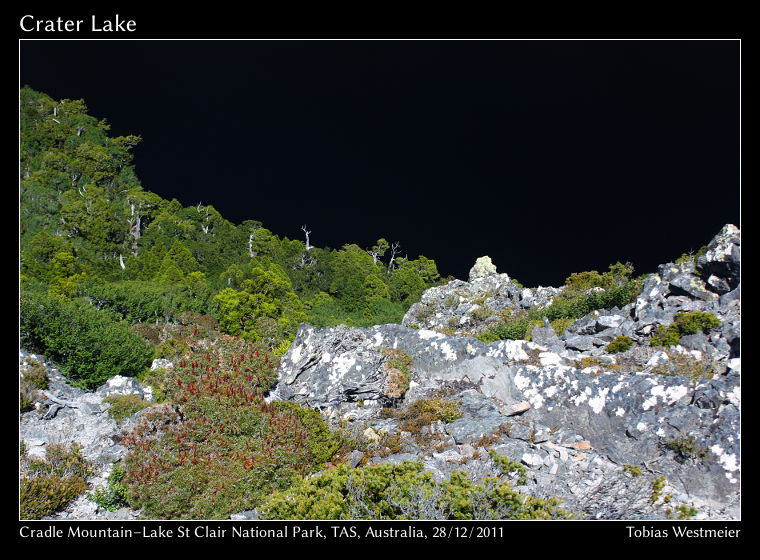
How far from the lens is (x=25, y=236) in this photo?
35.4 meters

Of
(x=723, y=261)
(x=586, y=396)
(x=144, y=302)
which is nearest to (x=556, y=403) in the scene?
(x=586, y=396)

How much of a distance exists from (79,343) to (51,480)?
399 inches

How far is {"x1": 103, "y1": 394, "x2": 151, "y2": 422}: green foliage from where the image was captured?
562 inches

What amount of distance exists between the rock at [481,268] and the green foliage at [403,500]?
34433 millimetres

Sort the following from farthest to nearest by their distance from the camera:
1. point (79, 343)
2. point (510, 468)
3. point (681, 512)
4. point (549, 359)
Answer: point (79, 343) < point (549, 359) < point (510, 468) < point (681, 512)

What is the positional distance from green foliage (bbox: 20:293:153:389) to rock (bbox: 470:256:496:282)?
28.0 meters

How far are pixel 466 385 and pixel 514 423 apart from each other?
2.44m

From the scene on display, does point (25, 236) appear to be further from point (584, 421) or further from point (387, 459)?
point (584, 421)

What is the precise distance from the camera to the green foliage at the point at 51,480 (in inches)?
347

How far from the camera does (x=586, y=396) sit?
36.6ft

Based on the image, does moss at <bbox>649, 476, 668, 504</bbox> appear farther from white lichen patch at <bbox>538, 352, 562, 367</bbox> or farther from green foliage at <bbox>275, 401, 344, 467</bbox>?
green foliage at <bbox>275, 401, 344, 467</bbox>

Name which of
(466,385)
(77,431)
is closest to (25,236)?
(77,431)

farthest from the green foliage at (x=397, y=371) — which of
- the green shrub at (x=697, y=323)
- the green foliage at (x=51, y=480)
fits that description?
the green shrub at (x=697, y=323)

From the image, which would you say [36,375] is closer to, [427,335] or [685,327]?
[427,335]
